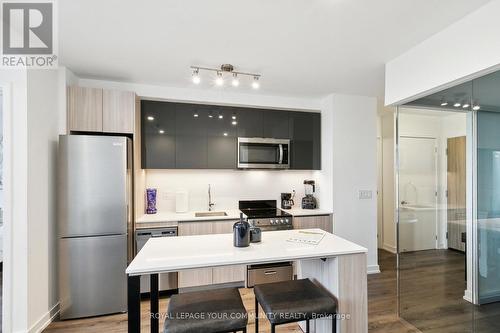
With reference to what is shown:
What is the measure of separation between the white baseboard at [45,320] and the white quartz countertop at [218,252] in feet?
4.49

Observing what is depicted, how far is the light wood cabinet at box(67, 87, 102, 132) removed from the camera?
8.66ft

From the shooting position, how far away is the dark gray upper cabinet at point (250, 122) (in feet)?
11.2

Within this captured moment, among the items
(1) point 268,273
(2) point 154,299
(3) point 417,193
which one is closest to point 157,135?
(2) point 154,299

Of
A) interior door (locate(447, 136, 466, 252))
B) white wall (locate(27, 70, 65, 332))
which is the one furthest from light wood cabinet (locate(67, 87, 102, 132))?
interior door (locate(447, 136, 466, 252))

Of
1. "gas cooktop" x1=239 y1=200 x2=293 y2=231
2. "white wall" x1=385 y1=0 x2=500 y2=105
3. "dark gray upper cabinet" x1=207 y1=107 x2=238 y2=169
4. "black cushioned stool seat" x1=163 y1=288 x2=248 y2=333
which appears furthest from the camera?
"dark gray upper cabinet" x1=207 y1=107 x2=238 y2=169

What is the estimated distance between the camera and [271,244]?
1823mm

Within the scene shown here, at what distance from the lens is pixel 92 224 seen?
7.96 feet

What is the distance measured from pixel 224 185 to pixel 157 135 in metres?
1.19

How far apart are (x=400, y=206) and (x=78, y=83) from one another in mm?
4013

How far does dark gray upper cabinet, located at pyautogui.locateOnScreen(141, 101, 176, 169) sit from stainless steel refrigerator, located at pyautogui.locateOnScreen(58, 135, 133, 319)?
1.90 feet

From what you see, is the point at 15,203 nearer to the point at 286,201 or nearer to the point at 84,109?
the point at 84,109

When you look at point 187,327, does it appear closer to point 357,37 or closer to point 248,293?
point 248,293

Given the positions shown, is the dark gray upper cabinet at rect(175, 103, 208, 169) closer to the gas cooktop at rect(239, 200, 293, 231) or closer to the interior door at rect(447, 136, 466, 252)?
the gas cooktop at rect(239, 200, 293, 231)

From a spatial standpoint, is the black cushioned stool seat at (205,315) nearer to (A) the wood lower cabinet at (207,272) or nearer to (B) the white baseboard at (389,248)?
(A) the wood lower cabinet at (207,272)
